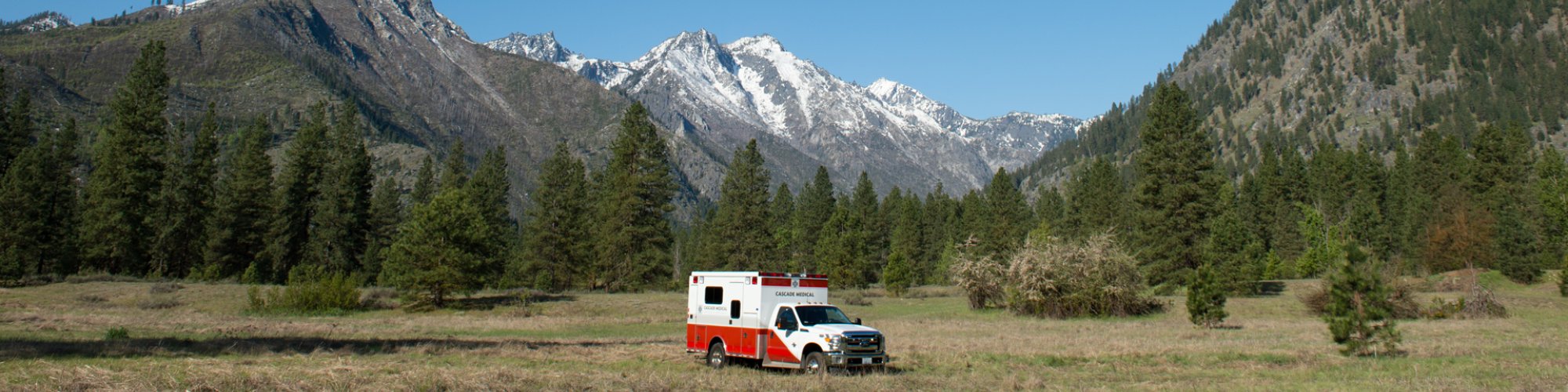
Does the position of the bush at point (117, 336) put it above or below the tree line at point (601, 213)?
below

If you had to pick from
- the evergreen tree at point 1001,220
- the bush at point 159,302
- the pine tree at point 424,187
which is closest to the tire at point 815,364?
the bush at point 159,302

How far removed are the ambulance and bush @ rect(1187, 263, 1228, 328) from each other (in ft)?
60.8

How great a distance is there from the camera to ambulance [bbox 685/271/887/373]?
59.8 feet

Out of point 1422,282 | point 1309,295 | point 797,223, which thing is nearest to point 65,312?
point 1309,295

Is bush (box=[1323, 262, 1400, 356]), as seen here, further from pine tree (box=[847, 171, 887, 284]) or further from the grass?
pine tree (box=[847, 171, 887, 284])

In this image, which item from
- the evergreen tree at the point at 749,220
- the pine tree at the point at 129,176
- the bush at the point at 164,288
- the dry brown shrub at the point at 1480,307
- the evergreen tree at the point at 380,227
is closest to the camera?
the dry brown shrub at the point at 1480,307

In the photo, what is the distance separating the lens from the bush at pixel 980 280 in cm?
4647

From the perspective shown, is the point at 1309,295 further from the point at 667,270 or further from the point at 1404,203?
the point at 1404,203

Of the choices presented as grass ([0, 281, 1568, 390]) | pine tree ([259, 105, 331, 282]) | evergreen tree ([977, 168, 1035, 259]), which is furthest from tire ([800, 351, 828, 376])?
evergreen tree ([977, 168, 1035, 259])

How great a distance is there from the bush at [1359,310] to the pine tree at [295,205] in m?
64.9

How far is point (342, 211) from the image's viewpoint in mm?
66625

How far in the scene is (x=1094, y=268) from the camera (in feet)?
136

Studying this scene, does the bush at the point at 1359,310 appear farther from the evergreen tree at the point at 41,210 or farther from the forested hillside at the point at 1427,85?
the forested hillside at the point at 1427,85

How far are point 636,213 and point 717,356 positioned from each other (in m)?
41.0
